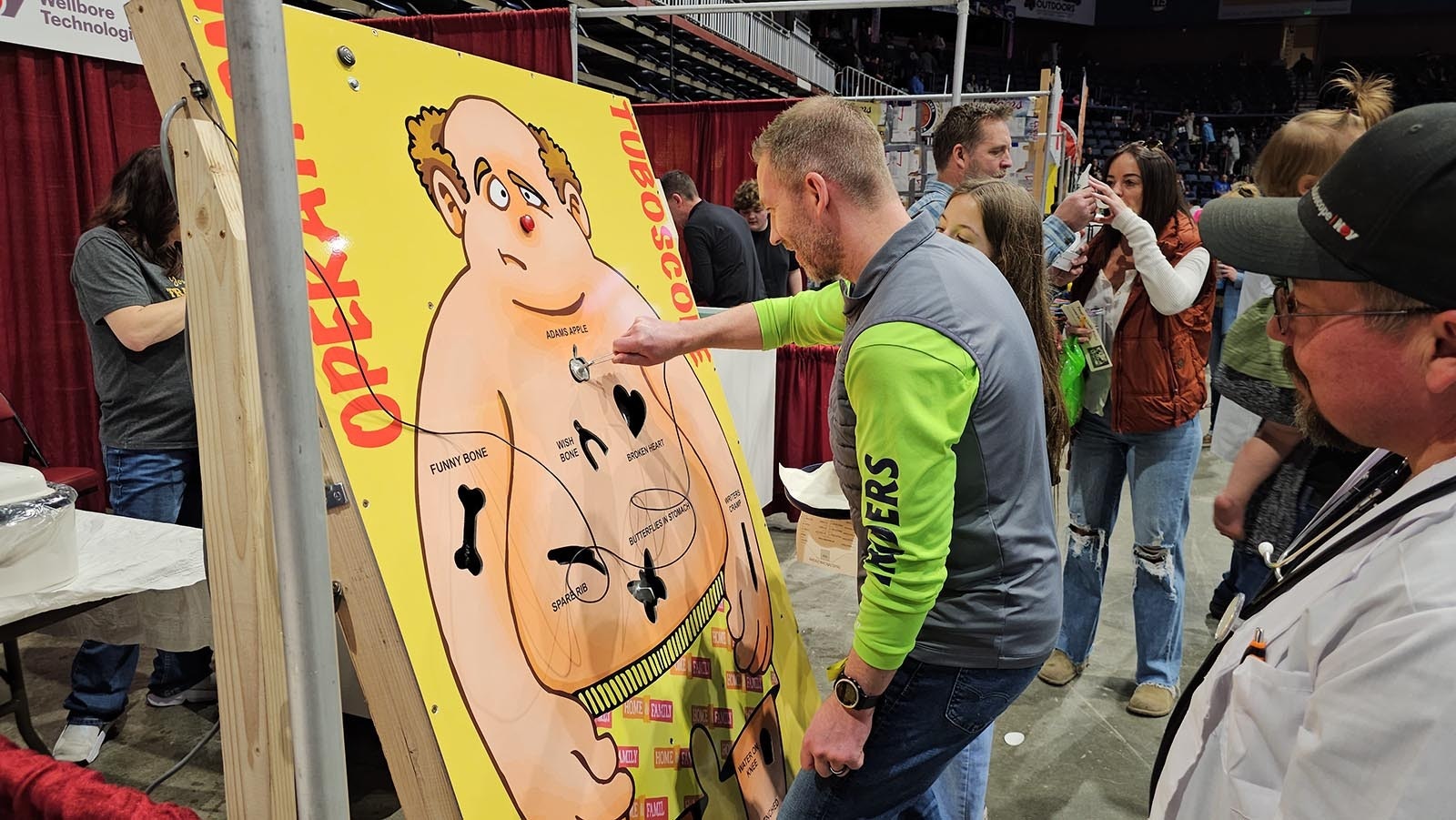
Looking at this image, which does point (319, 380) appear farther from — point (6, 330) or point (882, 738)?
point (6, 330)

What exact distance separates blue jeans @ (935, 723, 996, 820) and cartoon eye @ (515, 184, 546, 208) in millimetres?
1214

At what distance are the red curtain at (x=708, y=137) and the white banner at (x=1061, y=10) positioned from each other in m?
20.6

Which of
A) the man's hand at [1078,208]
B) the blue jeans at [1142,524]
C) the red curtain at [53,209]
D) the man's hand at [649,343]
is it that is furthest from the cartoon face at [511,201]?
the red curtain at [53,209]

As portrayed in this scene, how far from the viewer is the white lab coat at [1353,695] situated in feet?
1.73

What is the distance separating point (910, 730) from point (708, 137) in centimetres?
543

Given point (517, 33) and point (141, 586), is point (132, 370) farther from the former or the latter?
point (517, 33)

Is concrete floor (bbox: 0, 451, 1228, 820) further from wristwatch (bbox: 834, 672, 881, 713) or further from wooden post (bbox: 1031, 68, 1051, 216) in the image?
wooden post (bbox: 1031, 68, 1051, 216)

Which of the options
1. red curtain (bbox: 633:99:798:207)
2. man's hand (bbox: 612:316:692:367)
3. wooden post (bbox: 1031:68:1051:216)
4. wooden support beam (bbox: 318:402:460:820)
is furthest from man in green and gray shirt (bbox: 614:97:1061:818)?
red curtain (bbox: 633:99:798:207)

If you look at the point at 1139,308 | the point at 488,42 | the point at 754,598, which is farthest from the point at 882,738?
the point at 488,42

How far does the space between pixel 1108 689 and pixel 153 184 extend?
307 centimetres

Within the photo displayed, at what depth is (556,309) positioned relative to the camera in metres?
1.36

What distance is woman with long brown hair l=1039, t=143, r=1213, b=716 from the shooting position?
226 cm

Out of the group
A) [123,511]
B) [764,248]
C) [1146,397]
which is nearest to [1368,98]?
[1146,397]

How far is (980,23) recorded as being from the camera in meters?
23.2
